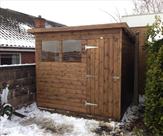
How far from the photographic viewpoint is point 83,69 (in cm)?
712

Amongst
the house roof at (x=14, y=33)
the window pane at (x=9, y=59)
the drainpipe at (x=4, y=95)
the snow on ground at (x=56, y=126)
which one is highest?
the house roof at (x=14, y=33)

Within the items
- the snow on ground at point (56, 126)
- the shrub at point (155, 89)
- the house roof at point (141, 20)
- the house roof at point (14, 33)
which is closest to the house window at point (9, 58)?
the house roof at point (14, 33)

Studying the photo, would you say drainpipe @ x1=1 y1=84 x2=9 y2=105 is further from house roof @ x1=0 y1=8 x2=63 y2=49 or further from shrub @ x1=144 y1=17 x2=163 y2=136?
shrub @ x1=144 y1=17 x2=163 y2=136

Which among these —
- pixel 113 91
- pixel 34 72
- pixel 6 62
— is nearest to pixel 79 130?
pixel 113 91

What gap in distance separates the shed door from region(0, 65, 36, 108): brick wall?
2269mm

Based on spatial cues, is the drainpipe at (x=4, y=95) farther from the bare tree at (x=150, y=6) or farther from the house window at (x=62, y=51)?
the bare tree at (x=150, y=6)

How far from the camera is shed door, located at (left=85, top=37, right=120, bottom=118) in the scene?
6.66 meters

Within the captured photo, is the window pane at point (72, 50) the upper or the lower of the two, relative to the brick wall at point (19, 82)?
upper

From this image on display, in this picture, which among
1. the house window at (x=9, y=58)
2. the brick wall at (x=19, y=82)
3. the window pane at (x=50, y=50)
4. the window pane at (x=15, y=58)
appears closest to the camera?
the brick wall at (x=19, y=82)

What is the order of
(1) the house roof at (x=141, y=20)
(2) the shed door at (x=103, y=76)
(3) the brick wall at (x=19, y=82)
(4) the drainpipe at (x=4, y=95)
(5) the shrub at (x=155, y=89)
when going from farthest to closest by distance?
(1) the house roof at (x=141, y=20) < (3) the brick wall at (x=19, y=82) < (4) the drainpipe at (x=4, y=95) < (2) the shed door at (x=103, y=76) < (5) the shrub at (x=155, y=89)

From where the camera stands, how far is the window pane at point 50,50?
24.9ft

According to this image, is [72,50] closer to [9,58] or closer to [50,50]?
[50,50]

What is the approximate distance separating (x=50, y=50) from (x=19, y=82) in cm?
148

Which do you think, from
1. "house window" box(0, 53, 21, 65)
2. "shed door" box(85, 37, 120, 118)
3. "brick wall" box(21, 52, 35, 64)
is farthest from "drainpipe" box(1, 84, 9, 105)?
"brick wall" box(21, 52, 35, 64)
